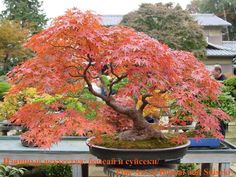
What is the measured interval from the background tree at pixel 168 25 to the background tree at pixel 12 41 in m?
5.37

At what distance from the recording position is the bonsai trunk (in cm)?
279

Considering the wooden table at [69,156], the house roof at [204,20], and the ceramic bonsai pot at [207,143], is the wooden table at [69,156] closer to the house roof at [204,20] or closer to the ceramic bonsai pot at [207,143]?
the ceramic bonsai pot at [207,143]

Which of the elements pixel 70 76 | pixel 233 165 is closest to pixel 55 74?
pixel 70 76

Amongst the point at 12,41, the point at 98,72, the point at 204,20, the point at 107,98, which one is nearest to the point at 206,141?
the point at 107,98

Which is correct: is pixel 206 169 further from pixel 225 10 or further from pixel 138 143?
pixel 225 10

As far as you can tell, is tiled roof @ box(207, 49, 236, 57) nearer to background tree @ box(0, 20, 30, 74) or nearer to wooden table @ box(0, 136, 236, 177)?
background tree @ box(0, 20, 30, 74)

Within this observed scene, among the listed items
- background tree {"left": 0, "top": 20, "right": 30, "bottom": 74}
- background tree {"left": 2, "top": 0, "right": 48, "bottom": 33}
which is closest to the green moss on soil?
background tree {"left": 0, "top": 20, "right": 30, "bottom": 74}

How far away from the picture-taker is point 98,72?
8.77 feet

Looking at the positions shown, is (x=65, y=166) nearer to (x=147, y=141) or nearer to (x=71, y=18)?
(x=147, y=141)

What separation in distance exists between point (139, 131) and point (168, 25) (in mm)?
11846

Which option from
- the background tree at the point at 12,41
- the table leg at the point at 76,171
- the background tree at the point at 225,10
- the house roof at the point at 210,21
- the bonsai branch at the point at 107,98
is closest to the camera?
the bonsai branch at the point at 107,98

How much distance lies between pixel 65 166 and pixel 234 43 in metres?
20.6

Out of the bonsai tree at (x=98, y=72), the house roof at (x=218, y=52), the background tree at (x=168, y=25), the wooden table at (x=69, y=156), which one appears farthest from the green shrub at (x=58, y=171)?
the house roof at (x=218, y=52)

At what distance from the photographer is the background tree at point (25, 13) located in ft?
66.1
